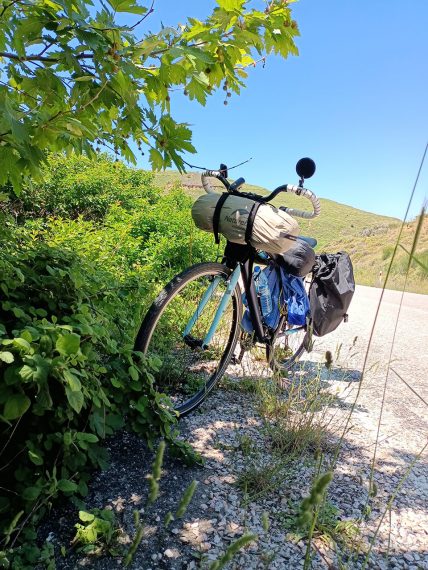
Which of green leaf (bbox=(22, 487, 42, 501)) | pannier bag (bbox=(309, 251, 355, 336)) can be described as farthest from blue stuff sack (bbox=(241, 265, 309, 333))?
green leaf (bbox=(22, 487, 42, 501))

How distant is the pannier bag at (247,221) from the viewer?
2.46 m

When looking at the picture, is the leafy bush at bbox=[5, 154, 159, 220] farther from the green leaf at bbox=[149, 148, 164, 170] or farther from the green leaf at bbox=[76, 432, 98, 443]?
the green leaf at bbox=[76, 432, 98, 443]

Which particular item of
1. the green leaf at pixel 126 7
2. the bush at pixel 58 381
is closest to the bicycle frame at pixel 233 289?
the bush at pixel 58 381

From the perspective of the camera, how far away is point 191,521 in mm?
1757

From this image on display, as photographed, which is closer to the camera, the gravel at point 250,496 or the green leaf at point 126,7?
the green leaf at point 126,7

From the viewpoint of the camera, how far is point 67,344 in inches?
51.7

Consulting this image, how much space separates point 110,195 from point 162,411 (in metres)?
8.15

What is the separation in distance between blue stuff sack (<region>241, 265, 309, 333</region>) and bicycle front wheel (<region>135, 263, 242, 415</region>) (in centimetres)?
28

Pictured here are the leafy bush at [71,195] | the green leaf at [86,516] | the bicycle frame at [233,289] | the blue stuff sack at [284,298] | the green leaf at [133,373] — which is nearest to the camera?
the green leaf at [86,516]

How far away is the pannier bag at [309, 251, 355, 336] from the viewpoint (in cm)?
371

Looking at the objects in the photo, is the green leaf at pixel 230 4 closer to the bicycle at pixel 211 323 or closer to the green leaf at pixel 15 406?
the bicycle at pixel 211 323

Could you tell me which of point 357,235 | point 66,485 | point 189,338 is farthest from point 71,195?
point 357,235

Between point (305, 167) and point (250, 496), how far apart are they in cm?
212

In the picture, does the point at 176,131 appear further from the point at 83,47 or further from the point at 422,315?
the point at 422,315
